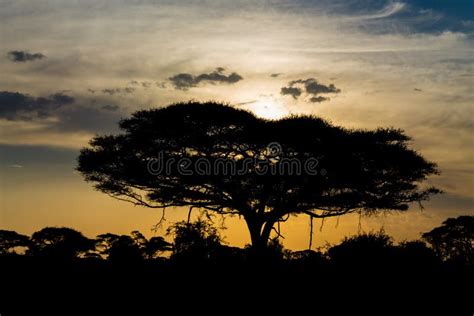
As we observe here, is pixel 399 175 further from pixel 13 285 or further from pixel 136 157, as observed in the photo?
pixel 13 285

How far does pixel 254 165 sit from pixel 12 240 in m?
24.7

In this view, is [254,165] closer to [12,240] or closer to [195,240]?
[195,240]

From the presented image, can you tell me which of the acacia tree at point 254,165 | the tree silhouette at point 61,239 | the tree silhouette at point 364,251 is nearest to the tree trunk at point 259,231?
the acacia tree at point 254,165

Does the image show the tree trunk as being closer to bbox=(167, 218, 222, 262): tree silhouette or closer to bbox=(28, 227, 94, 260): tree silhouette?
bbox=(167, 218, 222, 262): tree silhouette

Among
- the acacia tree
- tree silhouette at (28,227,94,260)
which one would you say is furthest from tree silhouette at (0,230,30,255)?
the acacia tree

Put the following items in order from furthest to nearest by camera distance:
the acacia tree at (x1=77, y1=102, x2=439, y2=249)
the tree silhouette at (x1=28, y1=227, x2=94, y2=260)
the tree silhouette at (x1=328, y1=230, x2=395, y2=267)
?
the tree silhouette at (x1=28, y1=227, x2=94, y2=260) < the acacia tree at (x1=77, y1=102, x2=439, y2=249) < the tree silhouette at (x1=328, y1=230, x2=395, y2=267)

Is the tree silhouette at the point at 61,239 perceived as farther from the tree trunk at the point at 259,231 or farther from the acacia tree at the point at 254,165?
the tree trunk at the point at 259,231

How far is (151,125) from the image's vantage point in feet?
106

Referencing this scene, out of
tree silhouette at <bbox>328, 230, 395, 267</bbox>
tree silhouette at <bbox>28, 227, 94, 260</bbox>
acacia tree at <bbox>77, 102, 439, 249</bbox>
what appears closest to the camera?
tree silhouette at <bbox>328, 230, 395, 267</bbox>

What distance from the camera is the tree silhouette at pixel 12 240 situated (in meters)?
48.1

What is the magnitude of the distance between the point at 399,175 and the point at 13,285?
64.3 feet

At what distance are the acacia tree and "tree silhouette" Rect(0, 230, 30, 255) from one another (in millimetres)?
16975

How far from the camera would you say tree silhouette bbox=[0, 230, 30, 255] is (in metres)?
48.1

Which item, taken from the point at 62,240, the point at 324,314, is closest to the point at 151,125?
the point at 324,314
